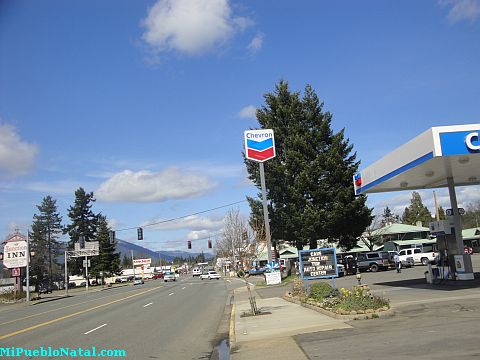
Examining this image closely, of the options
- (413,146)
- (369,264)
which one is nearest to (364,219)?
(369,264)

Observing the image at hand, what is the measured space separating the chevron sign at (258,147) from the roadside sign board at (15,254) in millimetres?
33152

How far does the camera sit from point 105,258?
100 metres

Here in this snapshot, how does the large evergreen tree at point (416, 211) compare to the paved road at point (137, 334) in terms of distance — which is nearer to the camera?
the paved road at point (137, 334)

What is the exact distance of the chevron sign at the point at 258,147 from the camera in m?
27.0

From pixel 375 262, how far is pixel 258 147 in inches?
919

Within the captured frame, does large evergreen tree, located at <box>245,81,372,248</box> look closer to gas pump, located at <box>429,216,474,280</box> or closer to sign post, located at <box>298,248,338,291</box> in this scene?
gas pump, located at <box>429,216,474,280</box>

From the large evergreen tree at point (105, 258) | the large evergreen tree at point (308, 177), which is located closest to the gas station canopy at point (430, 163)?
the large evergreen tree at point (308, 177)

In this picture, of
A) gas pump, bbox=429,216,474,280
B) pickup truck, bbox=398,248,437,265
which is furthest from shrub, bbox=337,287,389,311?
pickup truck, bbox=398,248,437,265

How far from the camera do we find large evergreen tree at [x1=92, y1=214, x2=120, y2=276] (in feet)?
326

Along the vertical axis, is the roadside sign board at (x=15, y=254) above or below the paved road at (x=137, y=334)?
above

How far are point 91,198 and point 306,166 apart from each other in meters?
79.7

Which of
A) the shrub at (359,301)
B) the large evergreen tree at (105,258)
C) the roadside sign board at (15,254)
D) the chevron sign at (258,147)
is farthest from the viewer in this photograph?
the large evergreen tree at (105,258)

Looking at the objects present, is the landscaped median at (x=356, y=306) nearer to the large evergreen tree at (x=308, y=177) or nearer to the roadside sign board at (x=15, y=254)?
the large evergreen tree at (x=308, y=177)

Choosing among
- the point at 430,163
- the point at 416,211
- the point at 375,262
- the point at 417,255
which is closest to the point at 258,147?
the point at 430,163
